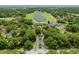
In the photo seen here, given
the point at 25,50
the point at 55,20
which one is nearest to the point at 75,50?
the point at 55,20

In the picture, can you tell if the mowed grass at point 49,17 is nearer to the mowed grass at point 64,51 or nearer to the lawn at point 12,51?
the mowed grass at point 64,51

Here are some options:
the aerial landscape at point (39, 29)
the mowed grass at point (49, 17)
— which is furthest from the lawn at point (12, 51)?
the mowed grass at point (49, 17)

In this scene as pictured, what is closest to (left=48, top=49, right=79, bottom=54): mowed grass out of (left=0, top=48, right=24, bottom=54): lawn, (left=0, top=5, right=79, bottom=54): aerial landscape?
(left=0, top=5, right=79, bottom=54): aerial landscape

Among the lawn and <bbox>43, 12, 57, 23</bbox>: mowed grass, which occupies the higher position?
<bbox>43, 12, 57, 23</bbox>: mowed grass

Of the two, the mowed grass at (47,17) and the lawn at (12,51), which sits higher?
the mowed grass at (47,17)

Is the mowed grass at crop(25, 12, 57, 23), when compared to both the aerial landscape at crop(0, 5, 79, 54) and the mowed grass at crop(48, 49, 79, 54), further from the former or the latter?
the mowed grass at crop(48, 49, 79, 54)

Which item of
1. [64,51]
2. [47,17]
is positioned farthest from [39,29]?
[64,51]

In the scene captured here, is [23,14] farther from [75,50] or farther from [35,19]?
[75,50]

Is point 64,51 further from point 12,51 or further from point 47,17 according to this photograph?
point 12,51
